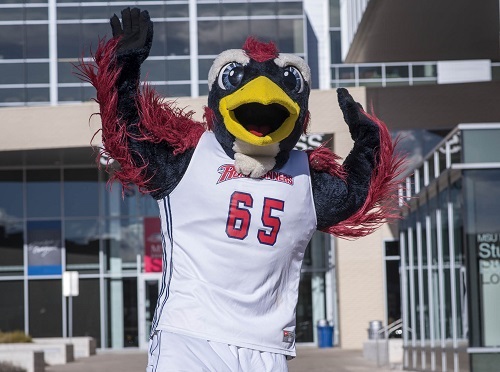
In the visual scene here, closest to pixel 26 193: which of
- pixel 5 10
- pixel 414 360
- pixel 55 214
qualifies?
pixel 55 214

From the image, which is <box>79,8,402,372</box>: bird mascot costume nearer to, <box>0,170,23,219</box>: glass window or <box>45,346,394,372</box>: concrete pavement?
<box>45,346,394,372</box>: concrete pavement

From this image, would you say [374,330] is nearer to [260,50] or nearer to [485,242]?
[485,242]

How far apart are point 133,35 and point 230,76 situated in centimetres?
47

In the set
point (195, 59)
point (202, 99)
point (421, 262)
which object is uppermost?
point (195, 59)

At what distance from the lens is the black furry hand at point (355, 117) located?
5.66m

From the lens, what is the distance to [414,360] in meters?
20.0

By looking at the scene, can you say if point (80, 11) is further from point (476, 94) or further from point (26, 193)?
point (476, 94)

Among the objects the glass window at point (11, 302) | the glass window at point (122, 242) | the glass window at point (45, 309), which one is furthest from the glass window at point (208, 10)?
the glass window at point (11, 302)

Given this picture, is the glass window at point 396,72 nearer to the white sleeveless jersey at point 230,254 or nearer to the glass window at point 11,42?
the glass window at point 11,42

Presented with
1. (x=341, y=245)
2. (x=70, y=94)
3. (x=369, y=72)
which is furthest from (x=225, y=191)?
(x=70, y=94)

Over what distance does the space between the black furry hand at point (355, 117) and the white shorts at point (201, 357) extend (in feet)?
3.76

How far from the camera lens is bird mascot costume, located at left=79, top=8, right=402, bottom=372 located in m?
5.18

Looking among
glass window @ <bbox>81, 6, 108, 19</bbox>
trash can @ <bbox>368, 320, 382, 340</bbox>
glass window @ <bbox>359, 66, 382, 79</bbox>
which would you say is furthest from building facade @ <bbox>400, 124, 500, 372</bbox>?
glass window @ <bbox>81, 6, 108, 19</bbox>

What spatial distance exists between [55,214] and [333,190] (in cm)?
2927
